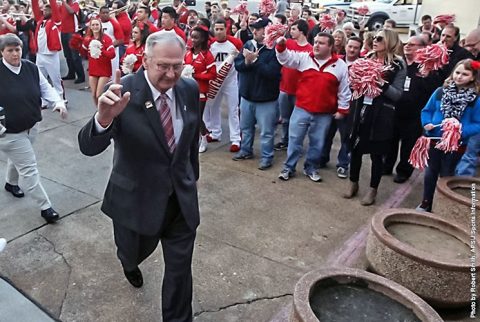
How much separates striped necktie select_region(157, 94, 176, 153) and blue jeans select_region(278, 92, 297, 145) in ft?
13.9

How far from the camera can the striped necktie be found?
290 cm

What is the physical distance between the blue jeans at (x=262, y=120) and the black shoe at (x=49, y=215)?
2.87 metres

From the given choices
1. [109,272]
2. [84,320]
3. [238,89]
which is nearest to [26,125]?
[109,272]

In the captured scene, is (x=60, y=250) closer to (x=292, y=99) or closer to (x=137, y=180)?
(x=137, y=180)

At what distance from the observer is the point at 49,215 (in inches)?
185

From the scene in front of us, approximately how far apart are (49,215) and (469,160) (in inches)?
181

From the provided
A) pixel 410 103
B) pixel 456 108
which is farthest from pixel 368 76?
pixel 410 103

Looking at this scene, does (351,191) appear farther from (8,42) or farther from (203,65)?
(8,42)

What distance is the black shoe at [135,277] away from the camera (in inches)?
148

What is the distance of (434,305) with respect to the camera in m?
3.56

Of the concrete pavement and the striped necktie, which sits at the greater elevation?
the striped necktie

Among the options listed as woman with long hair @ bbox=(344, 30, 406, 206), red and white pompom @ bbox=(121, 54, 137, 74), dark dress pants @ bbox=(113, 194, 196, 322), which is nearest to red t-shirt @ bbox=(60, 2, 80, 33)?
red and white pompom @ bbox=(121, 54, 137, 74)

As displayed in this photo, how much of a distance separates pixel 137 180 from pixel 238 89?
4322mm

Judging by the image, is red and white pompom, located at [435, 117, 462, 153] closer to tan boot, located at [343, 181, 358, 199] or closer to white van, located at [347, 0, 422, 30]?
tan boot, located at [343, 181, 358, 199]
